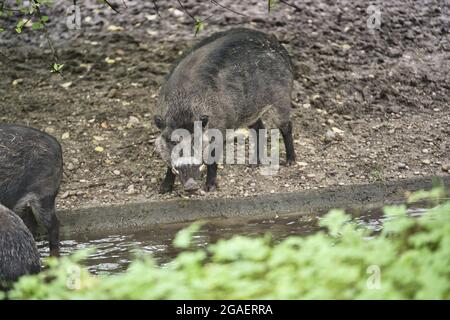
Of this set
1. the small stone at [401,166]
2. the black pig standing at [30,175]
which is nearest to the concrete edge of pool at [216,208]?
the small stone at [401,166]

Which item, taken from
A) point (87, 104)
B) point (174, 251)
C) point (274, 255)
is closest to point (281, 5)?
point (87, 104)

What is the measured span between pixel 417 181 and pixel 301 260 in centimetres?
498

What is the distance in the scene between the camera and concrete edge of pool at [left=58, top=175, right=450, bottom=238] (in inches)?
311

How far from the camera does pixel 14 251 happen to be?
5.78 m

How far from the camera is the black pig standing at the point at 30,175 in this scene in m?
7.02

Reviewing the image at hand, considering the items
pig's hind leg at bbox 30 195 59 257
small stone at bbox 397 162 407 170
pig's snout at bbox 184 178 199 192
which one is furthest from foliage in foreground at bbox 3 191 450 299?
small stone at bbox 397 162 407 170

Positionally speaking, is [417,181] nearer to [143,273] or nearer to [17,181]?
[17,181]

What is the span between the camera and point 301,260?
12.0 feet

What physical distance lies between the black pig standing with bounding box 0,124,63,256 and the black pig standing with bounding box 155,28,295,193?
1274 millimetres

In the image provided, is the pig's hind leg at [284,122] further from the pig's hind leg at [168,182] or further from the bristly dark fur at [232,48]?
the pig's hind leg at [168,182]

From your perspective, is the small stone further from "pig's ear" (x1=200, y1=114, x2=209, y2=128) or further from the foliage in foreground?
the foliage in foreground

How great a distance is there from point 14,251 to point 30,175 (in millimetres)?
1403

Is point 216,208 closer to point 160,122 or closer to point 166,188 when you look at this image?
point 166,188

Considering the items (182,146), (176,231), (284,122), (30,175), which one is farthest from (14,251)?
(284,122)
